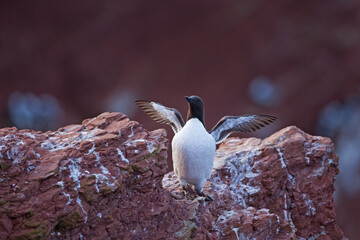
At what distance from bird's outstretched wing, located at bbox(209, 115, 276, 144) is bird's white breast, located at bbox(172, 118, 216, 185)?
66 cm

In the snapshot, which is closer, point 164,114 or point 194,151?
point 194,151

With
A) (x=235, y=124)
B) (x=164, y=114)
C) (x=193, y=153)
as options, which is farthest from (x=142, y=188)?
(x=235, y=124)

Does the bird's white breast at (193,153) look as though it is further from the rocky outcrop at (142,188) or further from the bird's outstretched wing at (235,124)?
the bird's outstretched wing at (235,124)

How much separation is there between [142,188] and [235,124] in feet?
7.69

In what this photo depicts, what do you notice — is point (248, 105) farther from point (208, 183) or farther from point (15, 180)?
point (15, 180)

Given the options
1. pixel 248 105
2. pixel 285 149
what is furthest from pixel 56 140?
pixel 248 105

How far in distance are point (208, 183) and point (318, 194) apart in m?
1.81

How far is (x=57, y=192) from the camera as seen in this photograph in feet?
15.5

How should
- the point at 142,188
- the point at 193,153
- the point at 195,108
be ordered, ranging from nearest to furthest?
the point at 142,188 → the point at 193,153 → the point at 195,108

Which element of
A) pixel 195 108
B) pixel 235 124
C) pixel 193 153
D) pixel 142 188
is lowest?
pixel 142 188

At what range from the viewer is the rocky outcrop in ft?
15.3

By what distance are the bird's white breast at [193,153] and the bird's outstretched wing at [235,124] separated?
0.66 meters

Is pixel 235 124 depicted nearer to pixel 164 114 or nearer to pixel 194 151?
pixel 164 114

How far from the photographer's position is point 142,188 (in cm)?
551
